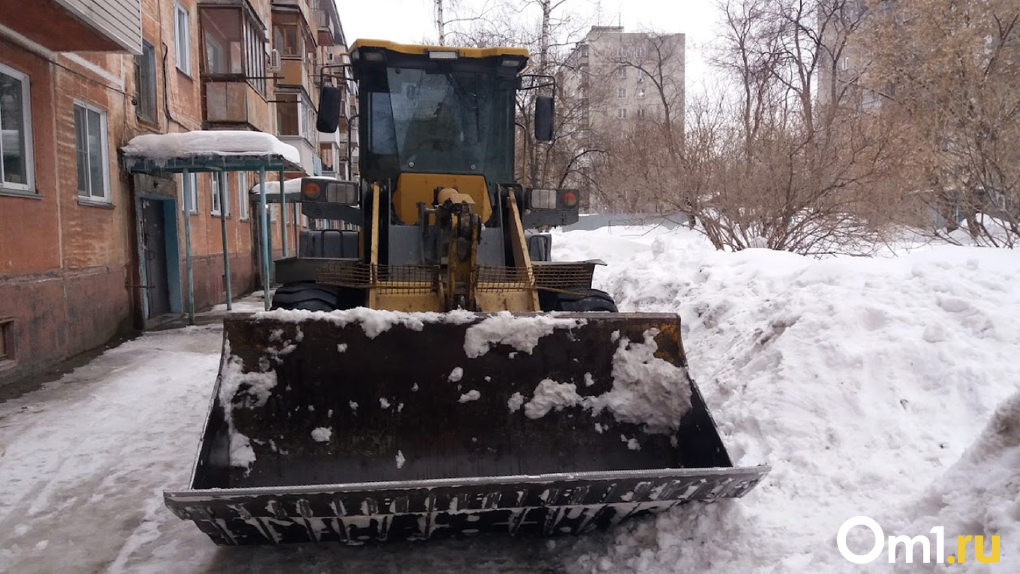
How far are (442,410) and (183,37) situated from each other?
13.0 m

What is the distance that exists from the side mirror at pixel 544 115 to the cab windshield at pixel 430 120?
1.55ft

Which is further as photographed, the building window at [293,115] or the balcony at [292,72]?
the building window at [293,115]

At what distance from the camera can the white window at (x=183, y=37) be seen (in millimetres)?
13944

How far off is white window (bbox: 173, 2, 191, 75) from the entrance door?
2.99m

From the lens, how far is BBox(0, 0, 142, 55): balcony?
7.50m

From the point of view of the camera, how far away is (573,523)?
3.73m

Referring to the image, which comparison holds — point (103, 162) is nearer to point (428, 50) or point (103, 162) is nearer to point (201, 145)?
point (201, 145)

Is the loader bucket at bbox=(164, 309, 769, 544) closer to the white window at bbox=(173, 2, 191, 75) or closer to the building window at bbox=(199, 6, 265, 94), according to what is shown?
the white window at bbox=(173, 2, 191, 75)

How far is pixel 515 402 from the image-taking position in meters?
4.25

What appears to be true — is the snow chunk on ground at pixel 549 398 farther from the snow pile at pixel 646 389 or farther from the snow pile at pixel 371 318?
the snow pile at pixel 371 318

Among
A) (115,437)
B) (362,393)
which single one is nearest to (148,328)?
(115,437)

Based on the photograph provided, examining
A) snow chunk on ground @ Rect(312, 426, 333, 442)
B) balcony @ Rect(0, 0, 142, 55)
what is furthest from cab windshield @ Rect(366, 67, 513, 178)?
balcony @ Rect(0, 0, 142, 55)

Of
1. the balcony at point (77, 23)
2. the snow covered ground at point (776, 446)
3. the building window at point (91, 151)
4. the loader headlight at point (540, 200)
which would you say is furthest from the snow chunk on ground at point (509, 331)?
the building window at point (91, 151)
